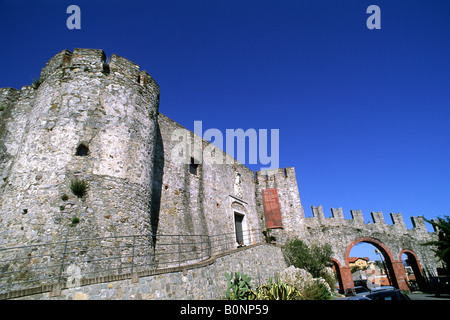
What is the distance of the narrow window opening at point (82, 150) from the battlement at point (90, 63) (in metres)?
2.79

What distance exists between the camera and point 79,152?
7438mm

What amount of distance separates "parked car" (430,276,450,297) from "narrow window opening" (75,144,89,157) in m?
20.7

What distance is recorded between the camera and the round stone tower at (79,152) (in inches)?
256

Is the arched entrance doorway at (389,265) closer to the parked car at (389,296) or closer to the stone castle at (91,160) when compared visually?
Result: the stone castle at (91,160)

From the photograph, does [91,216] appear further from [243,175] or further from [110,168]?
[243,175]

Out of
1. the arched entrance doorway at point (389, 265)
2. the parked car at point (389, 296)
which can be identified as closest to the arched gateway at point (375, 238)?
the arched entrance doorway at point (389, 265)

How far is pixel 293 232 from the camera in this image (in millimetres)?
18984

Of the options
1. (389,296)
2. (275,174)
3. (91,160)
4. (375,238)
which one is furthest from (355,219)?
(91,160)

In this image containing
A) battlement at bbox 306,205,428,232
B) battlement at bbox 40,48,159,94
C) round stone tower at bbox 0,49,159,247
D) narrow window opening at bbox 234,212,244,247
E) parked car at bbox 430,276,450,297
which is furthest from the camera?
battlement at bbox 306,205,428,232

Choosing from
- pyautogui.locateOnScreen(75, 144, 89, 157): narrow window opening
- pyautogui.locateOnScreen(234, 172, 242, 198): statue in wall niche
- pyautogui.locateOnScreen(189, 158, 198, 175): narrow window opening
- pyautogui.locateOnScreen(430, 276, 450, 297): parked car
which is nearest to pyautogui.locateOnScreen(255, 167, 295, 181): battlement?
pyautogui.locateOnScreen(234, 172, 242, 198): statue in wall niche

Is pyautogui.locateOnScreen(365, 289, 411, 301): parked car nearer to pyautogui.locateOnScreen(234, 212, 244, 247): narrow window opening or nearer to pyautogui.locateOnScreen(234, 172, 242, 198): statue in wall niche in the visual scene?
pyautogui.locateOnScreen(234, 212, 244, 247): narrow window opening

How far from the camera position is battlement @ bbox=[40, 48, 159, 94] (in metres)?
8.43
